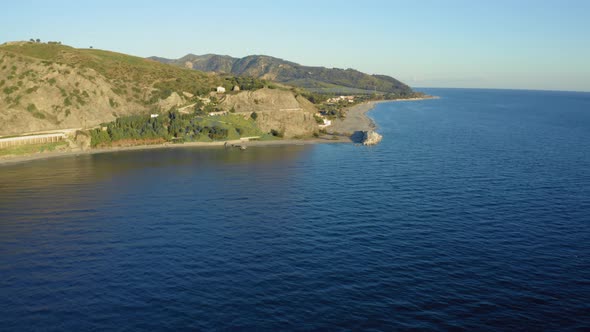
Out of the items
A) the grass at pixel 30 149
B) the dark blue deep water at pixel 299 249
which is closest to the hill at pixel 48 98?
the grass at pixel 30 149

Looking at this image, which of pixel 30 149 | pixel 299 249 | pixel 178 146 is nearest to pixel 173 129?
pixel 178 146

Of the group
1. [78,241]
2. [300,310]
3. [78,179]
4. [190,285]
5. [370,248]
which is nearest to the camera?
[300,310]

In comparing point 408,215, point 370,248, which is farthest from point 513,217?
point 370,248

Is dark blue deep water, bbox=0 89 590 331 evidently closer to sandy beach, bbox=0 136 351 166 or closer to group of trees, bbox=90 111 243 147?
sandy beach, bbox=0 136 351 166

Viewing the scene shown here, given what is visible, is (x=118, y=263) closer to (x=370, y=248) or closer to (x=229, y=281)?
(x=229, y=281)

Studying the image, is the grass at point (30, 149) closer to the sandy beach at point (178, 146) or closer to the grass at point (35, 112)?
the sandy beach at point (178, 146)

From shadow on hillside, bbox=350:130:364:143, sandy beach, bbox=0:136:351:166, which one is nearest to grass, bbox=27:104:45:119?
sandy beach, bbox=0:136:351:166
